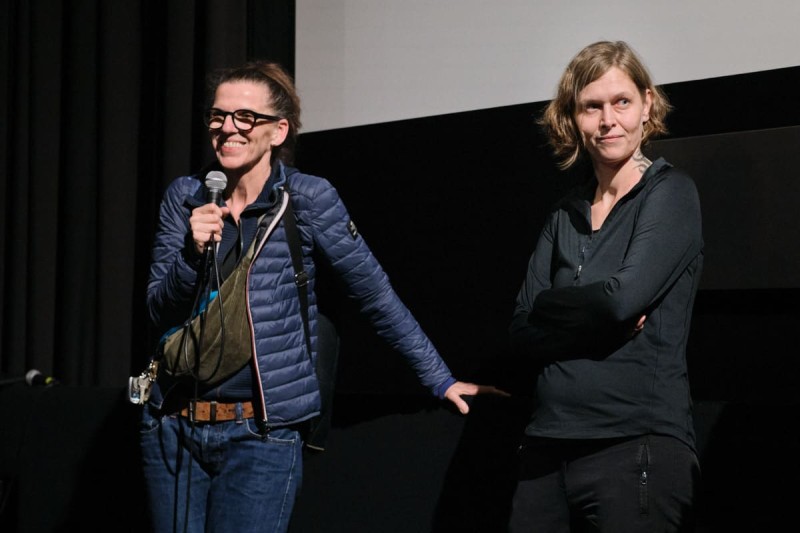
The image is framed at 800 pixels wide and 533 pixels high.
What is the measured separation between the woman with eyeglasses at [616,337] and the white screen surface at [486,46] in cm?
86

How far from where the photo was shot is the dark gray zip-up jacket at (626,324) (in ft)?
5.05

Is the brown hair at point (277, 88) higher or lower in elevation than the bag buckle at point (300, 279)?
higher

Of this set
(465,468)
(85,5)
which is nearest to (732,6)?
(465,468)

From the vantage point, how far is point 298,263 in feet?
6.15

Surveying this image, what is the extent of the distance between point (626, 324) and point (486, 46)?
1614mm

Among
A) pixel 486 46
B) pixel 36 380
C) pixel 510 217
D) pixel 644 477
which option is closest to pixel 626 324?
pixel 644 477

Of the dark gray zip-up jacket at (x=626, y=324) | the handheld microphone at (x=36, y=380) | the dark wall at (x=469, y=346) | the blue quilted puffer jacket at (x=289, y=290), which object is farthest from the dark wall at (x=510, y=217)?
the handheld microphone at (x=36, y=380)

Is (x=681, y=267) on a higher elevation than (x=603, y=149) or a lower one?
lower

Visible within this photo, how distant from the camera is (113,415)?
2535mm

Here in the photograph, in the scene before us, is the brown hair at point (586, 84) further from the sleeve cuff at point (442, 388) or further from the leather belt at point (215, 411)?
the leather belt at point (215, 411)

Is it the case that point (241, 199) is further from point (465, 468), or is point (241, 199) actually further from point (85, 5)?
point (85, 5)

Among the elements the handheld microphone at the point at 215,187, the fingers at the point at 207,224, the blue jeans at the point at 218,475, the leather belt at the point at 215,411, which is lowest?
the blue jeans at the point at 218,475

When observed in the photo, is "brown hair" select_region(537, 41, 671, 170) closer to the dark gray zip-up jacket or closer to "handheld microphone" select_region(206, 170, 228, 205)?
the dark gray zip-up jacket

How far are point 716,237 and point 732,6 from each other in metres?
0.64
